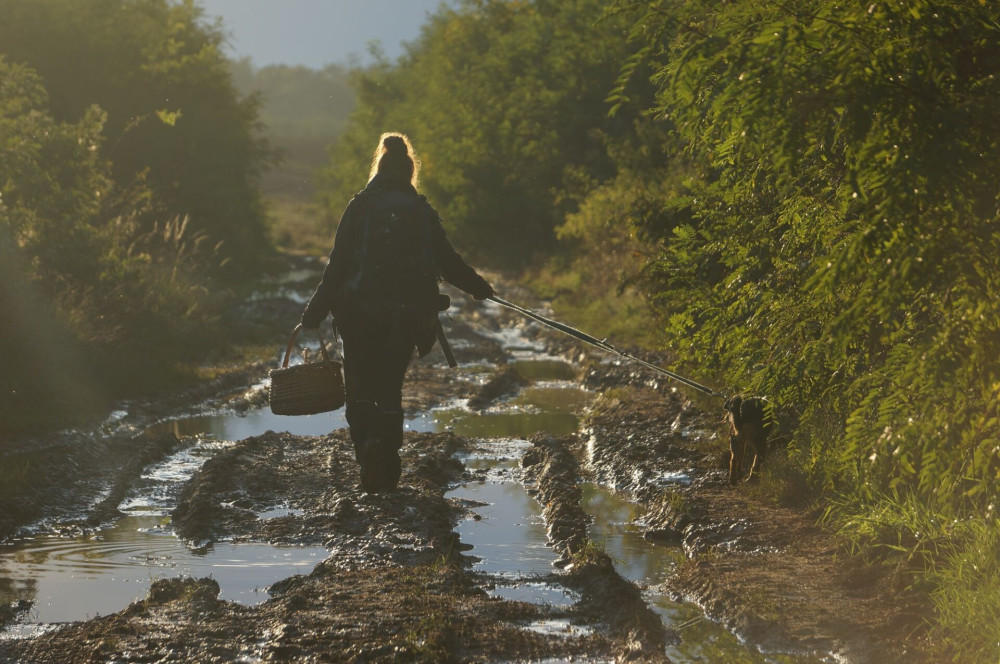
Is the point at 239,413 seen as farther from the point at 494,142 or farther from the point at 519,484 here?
the point at 494,142

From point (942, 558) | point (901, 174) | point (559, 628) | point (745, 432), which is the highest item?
point (901, 174)

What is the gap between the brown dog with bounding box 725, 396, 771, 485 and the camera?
319 inches

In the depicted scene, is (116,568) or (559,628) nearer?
(559,628)

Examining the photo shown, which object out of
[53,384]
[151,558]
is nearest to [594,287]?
[53,384]

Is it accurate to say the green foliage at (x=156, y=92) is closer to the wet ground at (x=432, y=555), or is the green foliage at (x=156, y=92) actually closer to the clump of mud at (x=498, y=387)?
the clump of mud at (x=498, y=387)

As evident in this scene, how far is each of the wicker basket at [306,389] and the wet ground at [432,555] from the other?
2.16 feet

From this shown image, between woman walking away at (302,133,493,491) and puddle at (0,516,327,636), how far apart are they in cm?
131

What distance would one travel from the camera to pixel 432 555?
262 inches

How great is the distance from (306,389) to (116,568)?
1831 millimetres

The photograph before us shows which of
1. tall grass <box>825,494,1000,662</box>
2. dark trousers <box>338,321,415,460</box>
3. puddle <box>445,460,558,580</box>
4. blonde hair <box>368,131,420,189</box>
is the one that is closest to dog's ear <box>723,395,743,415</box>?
tall grass <box>825,494,1000,662</box>

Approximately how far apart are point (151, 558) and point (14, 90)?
10.7 metres

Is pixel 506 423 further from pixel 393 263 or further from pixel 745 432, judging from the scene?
pixel 393 263

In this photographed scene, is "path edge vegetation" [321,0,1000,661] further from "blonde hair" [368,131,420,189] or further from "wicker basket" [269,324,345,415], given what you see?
"wicker basket" [269,324,345,415]

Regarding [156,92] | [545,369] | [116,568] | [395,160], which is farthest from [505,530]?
[156,92]
